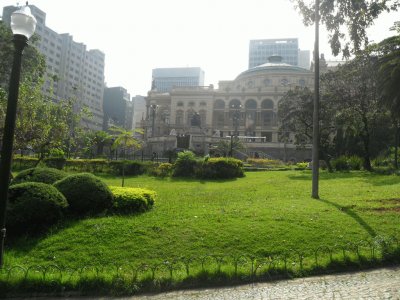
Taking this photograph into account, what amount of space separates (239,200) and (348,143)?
3076 centimetres

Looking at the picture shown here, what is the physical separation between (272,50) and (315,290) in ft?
383

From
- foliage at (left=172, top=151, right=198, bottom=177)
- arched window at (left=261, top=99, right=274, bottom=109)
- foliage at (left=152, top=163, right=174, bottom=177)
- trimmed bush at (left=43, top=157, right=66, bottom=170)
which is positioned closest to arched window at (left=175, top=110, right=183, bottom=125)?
arched window at (left=261, top=99, right=274, bottom=109)

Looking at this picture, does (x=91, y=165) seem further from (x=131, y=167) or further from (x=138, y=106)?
(x=138, y=106)

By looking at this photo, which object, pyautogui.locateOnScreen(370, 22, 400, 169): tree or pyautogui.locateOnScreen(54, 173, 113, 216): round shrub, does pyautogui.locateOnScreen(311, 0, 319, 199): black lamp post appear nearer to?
pyautogui.locateOnScreen(370, 22, 400, 169): tree

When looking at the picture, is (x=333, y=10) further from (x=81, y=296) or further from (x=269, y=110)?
(x=269, y=110)

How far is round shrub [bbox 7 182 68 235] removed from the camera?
25.0 feet

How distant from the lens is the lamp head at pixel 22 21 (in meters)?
6.12

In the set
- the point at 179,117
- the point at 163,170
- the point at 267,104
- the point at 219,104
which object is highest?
the point at 219,104

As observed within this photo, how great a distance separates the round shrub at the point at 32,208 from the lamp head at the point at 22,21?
352 cm

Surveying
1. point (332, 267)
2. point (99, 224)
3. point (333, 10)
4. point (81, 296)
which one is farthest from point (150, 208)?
point (333, 10)

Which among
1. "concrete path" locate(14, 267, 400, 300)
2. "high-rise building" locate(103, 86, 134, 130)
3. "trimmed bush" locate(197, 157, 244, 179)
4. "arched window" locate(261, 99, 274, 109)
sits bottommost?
"concrete path" locate(14, 267, 400, 300)

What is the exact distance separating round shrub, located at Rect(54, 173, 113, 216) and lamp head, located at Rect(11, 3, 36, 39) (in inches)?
161

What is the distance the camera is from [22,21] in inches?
243

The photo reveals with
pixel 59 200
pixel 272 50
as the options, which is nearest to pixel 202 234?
pixel 59 200
